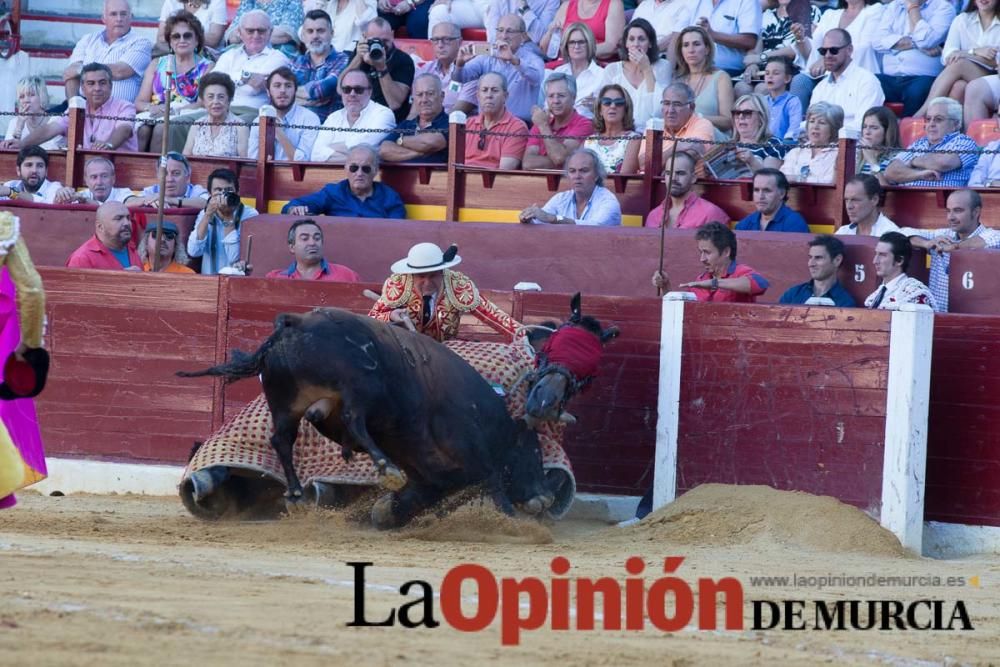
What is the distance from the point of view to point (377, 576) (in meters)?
5.32

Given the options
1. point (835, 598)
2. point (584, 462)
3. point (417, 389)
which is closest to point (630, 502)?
point (584, 462)

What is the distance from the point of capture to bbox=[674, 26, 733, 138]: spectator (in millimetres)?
9914

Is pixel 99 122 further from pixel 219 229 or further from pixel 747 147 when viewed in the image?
pixel 747 147

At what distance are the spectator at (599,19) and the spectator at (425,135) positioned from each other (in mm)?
1332

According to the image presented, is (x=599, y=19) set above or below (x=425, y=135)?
above

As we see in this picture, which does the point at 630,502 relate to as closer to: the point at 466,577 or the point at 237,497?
the point at 237,497

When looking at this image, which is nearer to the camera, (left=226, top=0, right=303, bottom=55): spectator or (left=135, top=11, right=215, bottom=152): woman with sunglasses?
(left=135, top=11, right=215, bottom=152): woman with sunglasses

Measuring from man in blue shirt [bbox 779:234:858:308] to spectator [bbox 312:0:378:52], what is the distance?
16.0ft

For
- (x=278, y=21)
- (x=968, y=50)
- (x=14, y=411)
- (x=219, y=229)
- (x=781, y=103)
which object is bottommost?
(x=14, y=411)

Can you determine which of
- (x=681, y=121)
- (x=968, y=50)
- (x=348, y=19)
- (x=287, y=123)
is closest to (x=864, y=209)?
(x=681, y=121)

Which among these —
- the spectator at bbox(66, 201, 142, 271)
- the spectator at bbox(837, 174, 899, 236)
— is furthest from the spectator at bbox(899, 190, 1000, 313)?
the spectator at bbox(66, 201, 142, 271)

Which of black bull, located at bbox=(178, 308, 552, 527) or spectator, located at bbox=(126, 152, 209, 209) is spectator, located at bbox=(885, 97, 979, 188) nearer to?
black bull, located at bbox=(178, 308, 552, 527)

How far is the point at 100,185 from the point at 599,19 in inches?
137

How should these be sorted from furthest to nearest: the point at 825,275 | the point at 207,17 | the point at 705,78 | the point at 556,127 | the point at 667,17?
the point at 207,17 < the point at 667,17 < the point at 705,78 < the point at 556,127 < the point at 825,275
